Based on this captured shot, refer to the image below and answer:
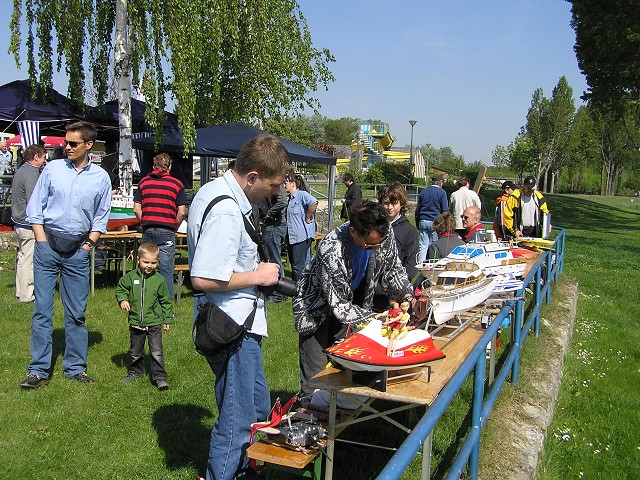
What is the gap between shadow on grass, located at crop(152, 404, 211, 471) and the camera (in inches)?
174

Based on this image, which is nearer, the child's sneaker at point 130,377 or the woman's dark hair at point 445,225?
the child's sneaker at point 130,377

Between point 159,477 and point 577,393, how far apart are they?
460 centimetres

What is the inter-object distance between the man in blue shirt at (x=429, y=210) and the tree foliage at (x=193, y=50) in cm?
515

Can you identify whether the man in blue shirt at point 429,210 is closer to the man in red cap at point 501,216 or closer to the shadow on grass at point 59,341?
the man in red cap at point 501,216

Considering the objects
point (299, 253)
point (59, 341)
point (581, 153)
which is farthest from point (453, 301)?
point (581, 153)

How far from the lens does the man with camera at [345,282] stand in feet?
12.3

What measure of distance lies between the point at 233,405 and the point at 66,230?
9.21 ft

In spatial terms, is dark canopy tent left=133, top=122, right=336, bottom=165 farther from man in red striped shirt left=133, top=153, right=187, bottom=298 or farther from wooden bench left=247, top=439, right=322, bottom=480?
wooden bench left=247, top=439, right=322, bottom=480

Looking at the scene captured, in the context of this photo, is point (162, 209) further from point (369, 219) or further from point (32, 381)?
point (369, 219)

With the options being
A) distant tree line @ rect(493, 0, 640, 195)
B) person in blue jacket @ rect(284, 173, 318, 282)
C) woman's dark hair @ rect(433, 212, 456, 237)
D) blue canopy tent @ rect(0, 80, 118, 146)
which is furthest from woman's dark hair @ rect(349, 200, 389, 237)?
distant tree line @ rect(493, 0, 640, 195)

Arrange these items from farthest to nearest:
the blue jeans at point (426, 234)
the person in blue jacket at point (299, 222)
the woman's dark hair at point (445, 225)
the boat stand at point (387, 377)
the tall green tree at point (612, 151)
A: the tall green tree at point (612, 151) < the blue jeans at point (426, 234) < the person in blue jacket at point (299, 222) < the woman's dark hair at point (445, 225) < the boat stand at point (387, 377)

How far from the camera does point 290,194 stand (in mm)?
9578

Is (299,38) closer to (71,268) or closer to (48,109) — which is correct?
(48,109)

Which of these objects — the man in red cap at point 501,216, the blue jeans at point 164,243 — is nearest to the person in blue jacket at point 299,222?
the blue jeans at point 164,243
